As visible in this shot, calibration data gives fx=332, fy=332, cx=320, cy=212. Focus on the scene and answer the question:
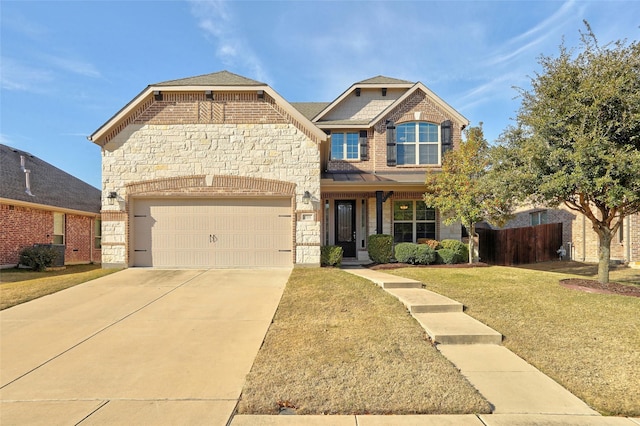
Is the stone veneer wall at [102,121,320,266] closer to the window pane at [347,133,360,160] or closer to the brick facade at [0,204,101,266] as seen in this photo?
the window pane at [347,133,360,160]

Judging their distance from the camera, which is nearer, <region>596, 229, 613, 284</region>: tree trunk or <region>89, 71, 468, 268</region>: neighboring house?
<region>596, 229, 613, 284</region>: tree trunk

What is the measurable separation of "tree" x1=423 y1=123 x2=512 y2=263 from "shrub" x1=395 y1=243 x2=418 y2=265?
5.11 ft

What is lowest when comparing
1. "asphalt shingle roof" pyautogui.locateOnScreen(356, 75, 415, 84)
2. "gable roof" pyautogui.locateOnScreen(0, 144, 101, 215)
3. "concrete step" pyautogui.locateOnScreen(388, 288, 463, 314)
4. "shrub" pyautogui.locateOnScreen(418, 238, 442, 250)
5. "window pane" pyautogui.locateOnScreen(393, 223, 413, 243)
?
"concrete step" pyautogui.locateOnScreen(388, 288, 463, 314)

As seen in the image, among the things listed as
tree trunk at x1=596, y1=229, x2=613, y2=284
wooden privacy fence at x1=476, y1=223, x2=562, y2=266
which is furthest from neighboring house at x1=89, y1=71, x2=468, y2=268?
wooden privacy fence at x1=476, y1=223, x2=562, y2=266

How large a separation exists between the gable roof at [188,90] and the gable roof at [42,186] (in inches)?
219

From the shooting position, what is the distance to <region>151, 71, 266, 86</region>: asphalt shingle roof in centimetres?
1058

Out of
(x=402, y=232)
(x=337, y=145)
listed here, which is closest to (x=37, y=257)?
(x=337, y=145)

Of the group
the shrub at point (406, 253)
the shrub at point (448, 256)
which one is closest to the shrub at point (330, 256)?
the shrub at point (406, 253)

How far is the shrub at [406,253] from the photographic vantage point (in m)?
11.8

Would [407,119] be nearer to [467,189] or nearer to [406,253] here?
[467,189]

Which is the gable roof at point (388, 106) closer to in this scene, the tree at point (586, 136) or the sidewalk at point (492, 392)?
the tree at point (586, 136)

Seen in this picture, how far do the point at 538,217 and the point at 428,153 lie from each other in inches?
367

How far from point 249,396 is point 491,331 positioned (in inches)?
145

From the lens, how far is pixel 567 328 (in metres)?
5.30
